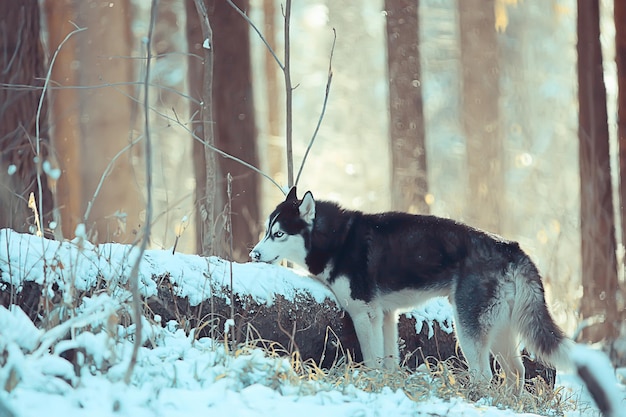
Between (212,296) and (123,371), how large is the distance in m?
1.46

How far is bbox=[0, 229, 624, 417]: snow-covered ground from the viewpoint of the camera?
3830 mm

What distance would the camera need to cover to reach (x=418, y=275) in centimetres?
655

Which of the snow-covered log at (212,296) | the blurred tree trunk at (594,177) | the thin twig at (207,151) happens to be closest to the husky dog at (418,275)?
the snow-covered log at (212,296)

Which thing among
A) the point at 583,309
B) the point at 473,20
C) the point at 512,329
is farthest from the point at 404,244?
the point at 473,20

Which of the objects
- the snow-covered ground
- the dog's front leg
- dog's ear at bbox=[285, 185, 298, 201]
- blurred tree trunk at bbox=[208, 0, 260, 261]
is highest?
blurred tree trunk at bbox=[208, 0, 260, 261]

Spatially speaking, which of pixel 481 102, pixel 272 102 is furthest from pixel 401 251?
pixel 272 102

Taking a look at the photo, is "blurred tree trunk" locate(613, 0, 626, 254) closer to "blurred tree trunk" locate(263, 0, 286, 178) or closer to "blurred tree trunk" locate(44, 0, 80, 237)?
"blurred tree trunk" locate(44, 0, 80, 237)

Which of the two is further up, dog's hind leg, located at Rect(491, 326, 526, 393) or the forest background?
the forest background

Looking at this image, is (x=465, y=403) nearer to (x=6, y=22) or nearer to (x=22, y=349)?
(x=22, y=349)

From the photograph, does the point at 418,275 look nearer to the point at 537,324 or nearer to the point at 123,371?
the point at 537,324

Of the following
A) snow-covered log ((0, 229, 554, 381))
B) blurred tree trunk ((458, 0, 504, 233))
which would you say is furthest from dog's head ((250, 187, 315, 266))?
blurred tree trunk ((458, 0, 504, 233))

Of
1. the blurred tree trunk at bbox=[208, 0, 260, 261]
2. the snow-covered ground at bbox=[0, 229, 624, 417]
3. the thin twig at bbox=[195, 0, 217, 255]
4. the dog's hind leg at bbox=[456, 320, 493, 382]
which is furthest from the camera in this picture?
the blurred tree trunk at bbox=[208, 0, 260, 261]

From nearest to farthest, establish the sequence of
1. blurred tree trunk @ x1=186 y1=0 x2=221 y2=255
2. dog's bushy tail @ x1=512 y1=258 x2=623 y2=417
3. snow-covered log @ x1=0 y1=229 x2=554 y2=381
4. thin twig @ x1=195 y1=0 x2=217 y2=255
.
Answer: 1. snow-covered log @ x1=0 y1=229 x2=554 y2=381
2. dog's bushy tail @ x1=512 y1=258 x2=623 y2=417
3. thin twig @ x1=195 y1=0 x2=217 y2=255
4. blurred tree trunk @ x1=186 y1=0 x2=221 y2=255

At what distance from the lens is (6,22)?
973 centimetres
